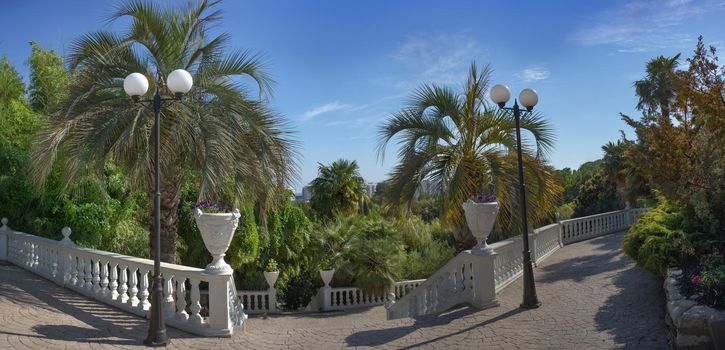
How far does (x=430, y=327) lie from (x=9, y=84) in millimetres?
13705

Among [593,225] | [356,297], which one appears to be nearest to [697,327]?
[593,225]

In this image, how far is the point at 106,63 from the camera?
32.1ft

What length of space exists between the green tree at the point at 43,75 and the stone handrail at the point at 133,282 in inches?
206

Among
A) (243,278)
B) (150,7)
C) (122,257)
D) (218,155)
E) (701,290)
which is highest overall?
(150,7)

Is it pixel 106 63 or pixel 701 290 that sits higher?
pixel 106 63

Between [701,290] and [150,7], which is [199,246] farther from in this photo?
[701,290]

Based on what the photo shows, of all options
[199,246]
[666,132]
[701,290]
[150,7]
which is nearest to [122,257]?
[150,7]

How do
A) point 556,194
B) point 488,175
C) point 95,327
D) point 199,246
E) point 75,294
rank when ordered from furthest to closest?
point 199,246, point 556,194, point 488,175, point 75,294, point 95,327

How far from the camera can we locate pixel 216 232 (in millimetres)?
7246

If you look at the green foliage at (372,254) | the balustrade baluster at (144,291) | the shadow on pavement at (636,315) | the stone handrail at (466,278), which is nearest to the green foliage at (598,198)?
the green foliage at (372,254)

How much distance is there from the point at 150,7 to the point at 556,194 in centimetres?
973

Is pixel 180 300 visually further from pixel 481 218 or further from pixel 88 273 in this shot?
pixel 481 218

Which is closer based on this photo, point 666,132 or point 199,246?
point 666,132

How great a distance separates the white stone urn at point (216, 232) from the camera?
721cm
